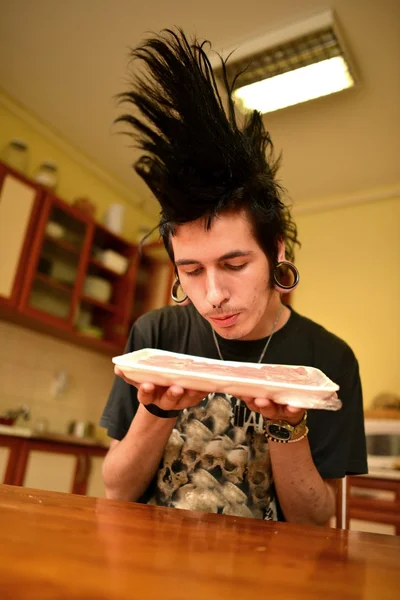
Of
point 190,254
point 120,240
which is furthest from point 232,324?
point 120,240

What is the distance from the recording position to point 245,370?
688mm

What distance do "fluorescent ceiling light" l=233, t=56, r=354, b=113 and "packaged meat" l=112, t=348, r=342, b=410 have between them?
7.40 feet

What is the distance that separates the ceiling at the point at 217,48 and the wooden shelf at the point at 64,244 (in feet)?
2.77

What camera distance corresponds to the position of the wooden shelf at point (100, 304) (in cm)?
345

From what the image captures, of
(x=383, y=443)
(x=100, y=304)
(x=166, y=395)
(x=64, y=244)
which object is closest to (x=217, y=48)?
(x=64, y=244)

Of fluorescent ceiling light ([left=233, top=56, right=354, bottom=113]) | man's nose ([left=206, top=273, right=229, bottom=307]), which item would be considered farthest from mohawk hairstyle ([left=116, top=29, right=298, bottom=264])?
fluorescent ceiling light ([left=233, top=56, right=354, bottom=113])

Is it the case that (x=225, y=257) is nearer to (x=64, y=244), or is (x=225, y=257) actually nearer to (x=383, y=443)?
(x=383, y=443)

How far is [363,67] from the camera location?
8.68ft

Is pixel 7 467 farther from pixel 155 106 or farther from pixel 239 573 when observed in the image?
pixel 239 573

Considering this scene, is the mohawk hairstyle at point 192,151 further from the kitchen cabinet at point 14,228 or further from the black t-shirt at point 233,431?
the kitchen cabinet at point 14,228

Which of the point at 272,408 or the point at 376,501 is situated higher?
the point at 272,408

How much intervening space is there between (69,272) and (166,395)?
2.84 m

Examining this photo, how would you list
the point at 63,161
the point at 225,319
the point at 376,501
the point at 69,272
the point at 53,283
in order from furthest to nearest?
the point at 63,161 → the point at 69,272 → the point at 53,283 → the point at 376,501 → the point at 225,319

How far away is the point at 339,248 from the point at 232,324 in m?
2.98
